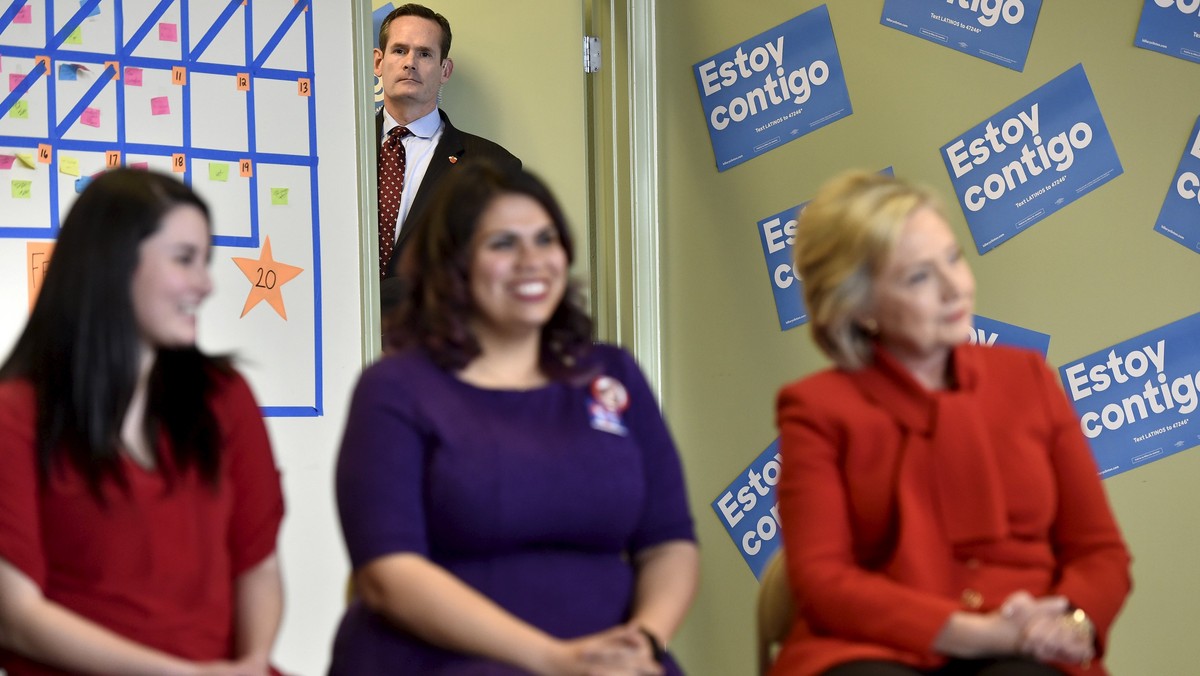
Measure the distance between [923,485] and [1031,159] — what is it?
1811mm

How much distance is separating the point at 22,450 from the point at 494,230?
72 centimetres

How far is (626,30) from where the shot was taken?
12.6ft

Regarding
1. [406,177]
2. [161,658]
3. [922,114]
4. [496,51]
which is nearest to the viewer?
[161,658]

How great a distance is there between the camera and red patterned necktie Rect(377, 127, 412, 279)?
3654 millimetres

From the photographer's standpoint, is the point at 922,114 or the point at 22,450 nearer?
the point at 22,450

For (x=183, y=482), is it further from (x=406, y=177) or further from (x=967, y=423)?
(x=406, y=177)

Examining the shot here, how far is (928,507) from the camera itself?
1860 mm

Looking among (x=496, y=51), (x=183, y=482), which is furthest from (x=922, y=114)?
(x=183, y=482)

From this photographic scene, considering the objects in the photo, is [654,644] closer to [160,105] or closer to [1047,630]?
[1047,630]

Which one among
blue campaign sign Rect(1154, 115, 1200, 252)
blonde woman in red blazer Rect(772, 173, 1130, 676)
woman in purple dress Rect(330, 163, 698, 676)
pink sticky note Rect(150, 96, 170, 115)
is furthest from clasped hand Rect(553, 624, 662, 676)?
blue campaign sign Rect(1154, 115, 1200, 252)

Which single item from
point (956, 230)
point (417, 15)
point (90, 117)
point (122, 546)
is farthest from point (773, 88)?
point (122, 546)

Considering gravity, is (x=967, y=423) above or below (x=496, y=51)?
below

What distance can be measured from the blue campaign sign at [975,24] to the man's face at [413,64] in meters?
1.28

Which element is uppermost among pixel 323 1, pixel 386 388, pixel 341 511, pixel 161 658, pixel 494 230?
pixel 323 1
